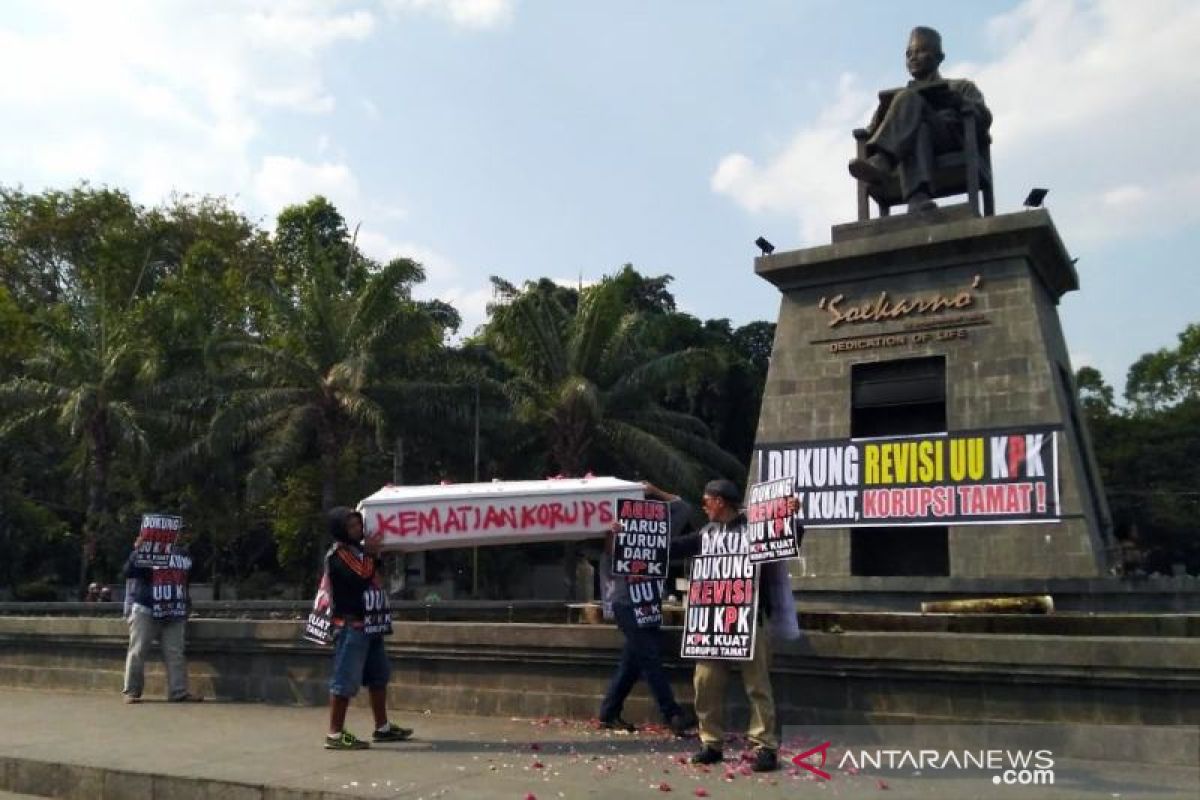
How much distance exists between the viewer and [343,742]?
7.48 m

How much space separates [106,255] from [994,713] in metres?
38.5

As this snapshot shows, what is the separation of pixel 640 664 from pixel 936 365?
987 cm

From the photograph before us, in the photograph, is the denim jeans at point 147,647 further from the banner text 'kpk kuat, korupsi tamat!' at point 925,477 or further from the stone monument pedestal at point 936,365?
the stone monument pedestal at point 936,365

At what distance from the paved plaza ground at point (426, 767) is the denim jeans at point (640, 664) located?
27 cm

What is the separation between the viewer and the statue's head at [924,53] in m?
17.4

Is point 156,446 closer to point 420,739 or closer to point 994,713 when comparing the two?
point 420,739

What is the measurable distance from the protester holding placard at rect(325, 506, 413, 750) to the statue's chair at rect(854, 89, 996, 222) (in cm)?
1160

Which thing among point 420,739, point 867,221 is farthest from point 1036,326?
point 420,739

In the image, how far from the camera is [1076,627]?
8219 mm

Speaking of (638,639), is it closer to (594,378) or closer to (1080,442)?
(1080,442)

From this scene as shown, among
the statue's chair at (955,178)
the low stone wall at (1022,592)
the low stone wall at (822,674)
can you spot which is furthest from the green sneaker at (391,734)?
the statue's chair at (955,178)

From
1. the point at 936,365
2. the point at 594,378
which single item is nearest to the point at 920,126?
the point at 936,365

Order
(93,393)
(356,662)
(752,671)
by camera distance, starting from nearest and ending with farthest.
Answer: (752,671)
(356,662)
(93,393)

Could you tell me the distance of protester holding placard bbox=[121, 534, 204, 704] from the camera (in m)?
10.4
